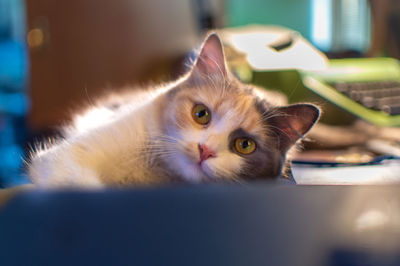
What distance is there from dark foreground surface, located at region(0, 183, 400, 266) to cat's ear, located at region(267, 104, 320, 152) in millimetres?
194

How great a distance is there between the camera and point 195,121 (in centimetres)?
48

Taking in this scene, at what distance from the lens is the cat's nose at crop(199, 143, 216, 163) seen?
0.44m

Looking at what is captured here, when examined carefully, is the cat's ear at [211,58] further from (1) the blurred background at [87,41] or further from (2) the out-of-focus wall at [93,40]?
(2) the out-of-focus wall at [93,40]

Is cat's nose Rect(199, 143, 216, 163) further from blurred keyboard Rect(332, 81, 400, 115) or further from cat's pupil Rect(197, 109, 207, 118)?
blurred keyboard Rect(332, 81, 400, 115)

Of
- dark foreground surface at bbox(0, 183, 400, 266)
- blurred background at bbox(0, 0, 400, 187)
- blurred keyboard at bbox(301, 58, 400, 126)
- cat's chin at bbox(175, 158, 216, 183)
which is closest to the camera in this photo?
dark foreground surface at bbox(0, 183, 400, 266)

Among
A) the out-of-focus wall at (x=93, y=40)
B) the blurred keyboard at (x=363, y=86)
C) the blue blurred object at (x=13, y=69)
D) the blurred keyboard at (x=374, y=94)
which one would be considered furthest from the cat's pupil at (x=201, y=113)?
the blue blurred object at (x=13, y=69)

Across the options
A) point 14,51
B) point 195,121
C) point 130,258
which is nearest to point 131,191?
point 130,258

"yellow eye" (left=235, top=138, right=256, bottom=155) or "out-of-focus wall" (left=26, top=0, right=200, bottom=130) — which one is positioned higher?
"out-of-focus wall" (left=26, top=0, right=200, bottom=130)

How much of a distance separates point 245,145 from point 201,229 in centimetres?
27

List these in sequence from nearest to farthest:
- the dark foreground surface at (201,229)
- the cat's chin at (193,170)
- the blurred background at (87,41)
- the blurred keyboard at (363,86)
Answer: the dark foreground surface at (201,229), the cat's chin at (193,170), the blurred keyboard at (363,86), the blurred background at (87,41)

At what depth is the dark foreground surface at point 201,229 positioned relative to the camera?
0.68 ft

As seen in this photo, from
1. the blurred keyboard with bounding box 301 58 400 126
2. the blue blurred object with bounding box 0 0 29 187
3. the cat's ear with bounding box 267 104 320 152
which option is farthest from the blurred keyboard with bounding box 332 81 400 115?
the blue blurred object with bounding box 0 0 29 187

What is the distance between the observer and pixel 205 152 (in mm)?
448

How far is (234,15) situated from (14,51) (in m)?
0.73
